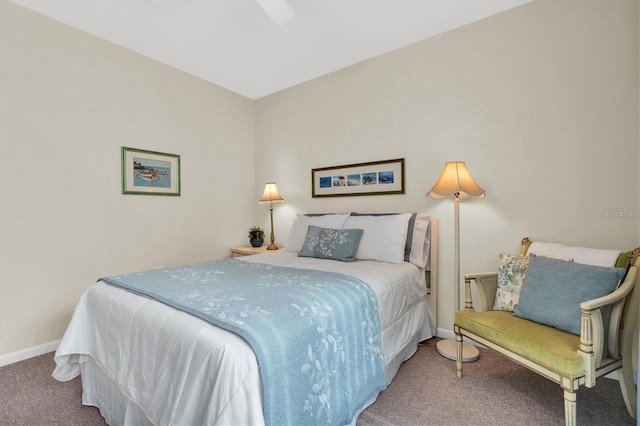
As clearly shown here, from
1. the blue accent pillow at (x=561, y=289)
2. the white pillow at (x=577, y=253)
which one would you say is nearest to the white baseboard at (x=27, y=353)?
the blue accent pillow at (x=561, y=289)

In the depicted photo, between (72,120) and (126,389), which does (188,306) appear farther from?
(72,120)

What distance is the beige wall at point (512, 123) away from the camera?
2.04m

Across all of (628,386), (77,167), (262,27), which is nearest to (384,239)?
(628,386)

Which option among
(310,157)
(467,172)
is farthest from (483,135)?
(310,157)

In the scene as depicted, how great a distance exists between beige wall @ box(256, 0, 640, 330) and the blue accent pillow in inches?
22.4

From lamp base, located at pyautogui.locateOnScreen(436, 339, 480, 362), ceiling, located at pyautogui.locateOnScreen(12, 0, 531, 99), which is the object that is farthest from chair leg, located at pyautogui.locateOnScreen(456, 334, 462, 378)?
ceiling, located at pyautogui.locateOnScreen(12, 0, 531, 99)

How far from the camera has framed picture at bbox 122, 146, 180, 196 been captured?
304 cm

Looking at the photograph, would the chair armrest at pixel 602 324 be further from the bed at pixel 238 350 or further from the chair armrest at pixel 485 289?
the bed at pixel 238 350

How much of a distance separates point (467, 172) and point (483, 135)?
1.32 ft

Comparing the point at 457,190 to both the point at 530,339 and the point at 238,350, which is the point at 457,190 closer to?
the point at 530,339

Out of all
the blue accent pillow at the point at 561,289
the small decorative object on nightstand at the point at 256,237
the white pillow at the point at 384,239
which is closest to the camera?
the blue accent pillow at the point at 561,289

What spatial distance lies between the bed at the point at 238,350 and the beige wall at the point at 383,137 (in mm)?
A: 904

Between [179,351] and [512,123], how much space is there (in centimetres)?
269

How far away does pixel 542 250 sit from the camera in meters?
2.10
